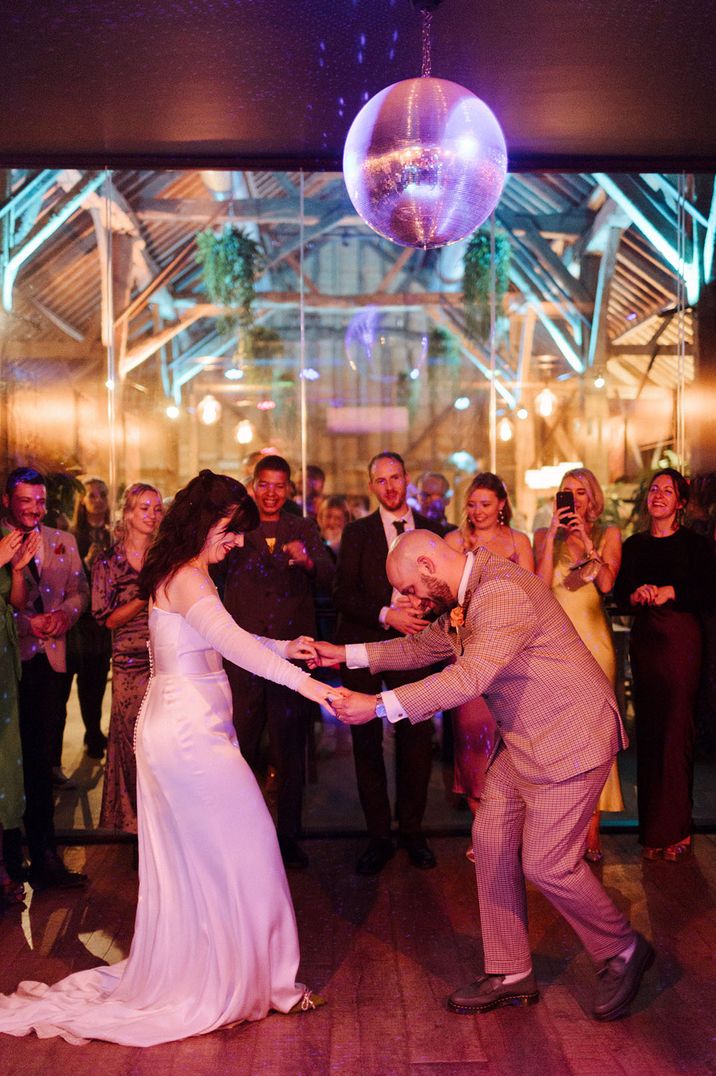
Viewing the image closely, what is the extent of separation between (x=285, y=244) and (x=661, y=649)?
4.03 metres

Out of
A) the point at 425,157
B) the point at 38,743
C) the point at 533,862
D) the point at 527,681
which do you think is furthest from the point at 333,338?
the point at 533,862

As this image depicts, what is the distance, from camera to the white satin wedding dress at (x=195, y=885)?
131 inches

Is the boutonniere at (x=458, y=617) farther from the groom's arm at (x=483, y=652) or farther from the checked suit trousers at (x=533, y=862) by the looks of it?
the checked suit trousers at (x=533, y=862)

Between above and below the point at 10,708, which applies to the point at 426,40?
above

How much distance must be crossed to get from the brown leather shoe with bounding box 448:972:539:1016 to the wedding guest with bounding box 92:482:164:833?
79.2 inches

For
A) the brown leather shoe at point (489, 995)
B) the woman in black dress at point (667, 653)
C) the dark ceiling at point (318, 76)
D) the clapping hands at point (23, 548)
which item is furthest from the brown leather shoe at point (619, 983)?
the dark ceiling at point (318, 76)

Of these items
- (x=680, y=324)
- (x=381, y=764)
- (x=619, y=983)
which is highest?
(x=680, y=324)

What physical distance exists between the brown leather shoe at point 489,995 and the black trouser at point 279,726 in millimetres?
1665

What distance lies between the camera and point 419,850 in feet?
16.7

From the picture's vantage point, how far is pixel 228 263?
7426 mm

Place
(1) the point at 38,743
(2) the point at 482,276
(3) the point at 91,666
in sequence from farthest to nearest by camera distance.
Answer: (2) the point at 482,276
(3) the point at 91,666
(1) the point at 38,743

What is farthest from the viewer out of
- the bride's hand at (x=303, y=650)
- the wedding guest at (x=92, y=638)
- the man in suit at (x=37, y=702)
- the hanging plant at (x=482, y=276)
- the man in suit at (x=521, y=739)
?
the hanging plant at (x=482, y=276)

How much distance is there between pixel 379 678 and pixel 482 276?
3898mm

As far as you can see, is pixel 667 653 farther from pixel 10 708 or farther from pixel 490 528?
pixel 10 708
